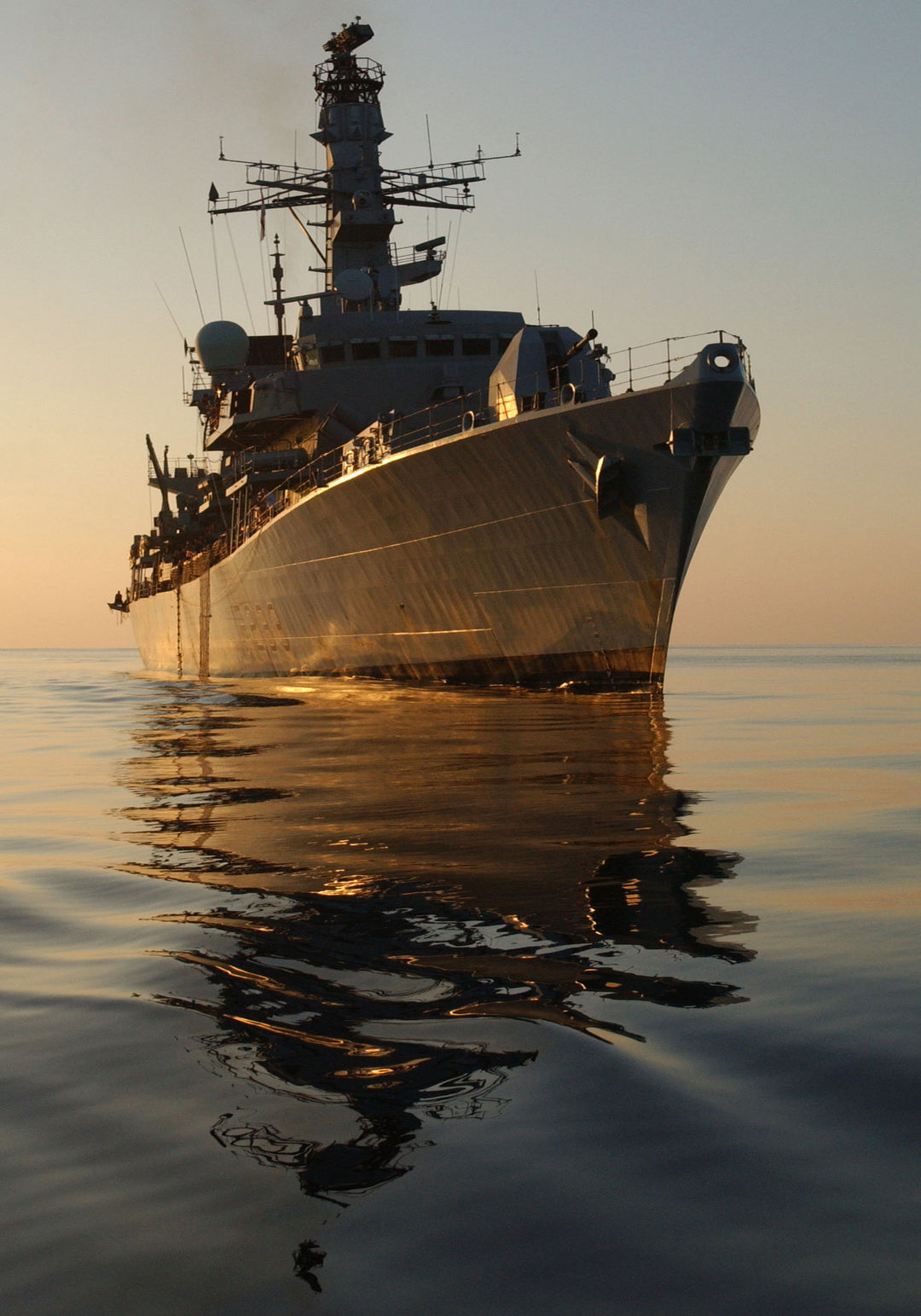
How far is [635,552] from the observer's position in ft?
58.6

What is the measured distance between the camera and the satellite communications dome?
117 ft

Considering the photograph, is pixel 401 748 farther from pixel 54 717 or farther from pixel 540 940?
pixel 54 717

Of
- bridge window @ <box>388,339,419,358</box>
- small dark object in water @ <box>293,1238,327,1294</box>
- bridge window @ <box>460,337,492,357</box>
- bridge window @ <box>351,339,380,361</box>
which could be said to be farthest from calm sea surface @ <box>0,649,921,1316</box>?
bridge window @ <box>351,339,380,361</box>

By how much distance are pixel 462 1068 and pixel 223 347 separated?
35560 millimetres

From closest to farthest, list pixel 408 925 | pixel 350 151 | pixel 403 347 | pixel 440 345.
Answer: pixel 408 925, pixel 440 345, pixel 403 347, pixel 350 151

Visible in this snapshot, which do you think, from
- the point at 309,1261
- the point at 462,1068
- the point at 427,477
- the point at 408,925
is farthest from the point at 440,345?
the point at 309,1261

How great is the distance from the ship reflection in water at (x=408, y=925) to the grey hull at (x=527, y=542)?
7.88m

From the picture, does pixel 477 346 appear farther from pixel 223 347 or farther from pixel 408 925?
pixel 408 925

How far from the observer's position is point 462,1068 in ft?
8.57

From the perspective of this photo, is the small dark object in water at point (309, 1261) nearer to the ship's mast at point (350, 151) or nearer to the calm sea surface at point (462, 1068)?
the calm sea surface at point (462, 1068)

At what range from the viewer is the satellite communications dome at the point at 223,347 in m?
35.8

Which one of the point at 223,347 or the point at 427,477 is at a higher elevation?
the point at 223,347

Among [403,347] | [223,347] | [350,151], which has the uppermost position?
[350,151]

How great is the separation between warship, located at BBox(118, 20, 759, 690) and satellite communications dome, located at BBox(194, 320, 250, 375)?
0.08m
